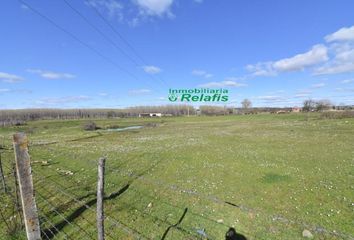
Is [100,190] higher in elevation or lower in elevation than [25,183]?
higher

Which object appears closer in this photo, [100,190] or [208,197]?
[100,190]

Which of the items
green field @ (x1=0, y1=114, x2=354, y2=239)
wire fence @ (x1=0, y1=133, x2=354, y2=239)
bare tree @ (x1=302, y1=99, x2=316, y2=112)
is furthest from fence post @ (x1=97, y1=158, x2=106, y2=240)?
bare tree @ (x1=302, y1=99, x2=316, y2=112)

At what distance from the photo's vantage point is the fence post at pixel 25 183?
18.4 feet

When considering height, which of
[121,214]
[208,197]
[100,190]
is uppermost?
[100,190]

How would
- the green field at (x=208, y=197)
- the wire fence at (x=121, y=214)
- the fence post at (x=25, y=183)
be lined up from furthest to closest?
1. the green field at (x=208, y=197)
2. the wire fence at (x=121, y=214)
3. the fence post at (x=25, y=183)

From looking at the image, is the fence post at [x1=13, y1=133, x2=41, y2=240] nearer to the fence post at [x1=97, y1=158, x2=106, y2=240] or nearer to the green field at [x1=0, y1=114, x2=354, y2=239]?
the green field at [x1=0, y1=114, x2=354, y2=239]

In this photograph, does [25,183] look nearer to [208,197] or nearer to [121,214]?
[121,214]

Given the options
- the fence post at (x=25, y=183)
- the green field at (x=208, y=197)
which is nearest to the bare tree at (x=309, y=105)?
the green field at (x=208, y=197)

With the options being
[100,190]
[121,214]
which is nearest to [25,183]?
[100,190]

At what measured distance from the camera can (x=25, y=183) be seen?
5.75m

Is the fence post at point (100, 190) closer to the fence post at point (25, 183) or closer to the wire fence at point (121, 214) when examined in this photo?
the wire fence at point (121, 214)

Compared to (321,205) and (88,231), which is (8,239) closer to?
(88,231)

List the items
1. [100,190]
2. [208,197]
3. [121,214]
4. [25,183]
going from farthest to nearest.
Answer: [121,214] → [25,183] → [208,197] → [100,190]

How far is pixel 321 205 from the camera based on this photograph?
9.13m
